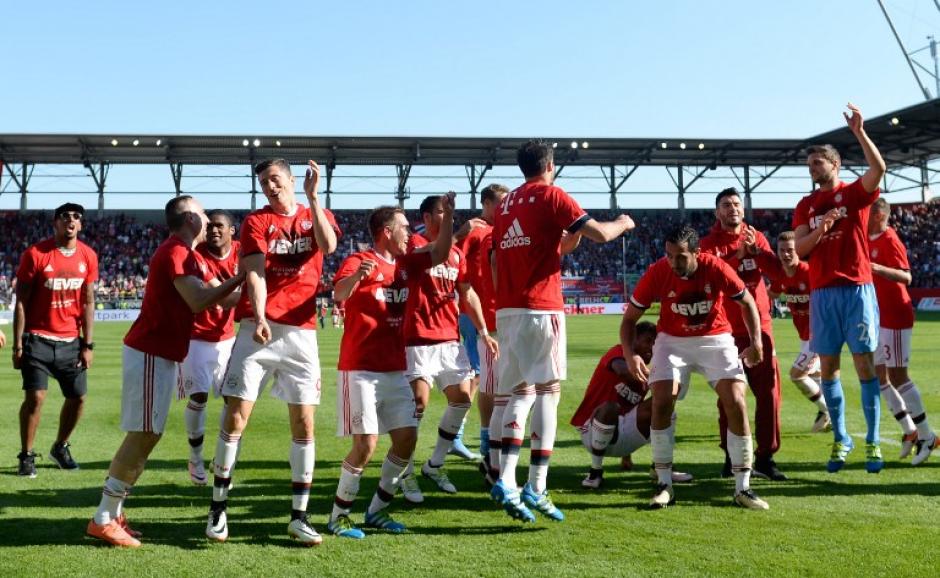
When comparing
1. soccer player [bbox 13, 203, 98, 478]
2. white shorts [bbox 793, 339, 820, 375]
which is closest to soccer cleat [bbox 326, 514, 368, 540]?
soccer player [bbox 13, 203, 98, 478]

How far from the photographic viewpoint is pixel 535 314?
6.12 metres

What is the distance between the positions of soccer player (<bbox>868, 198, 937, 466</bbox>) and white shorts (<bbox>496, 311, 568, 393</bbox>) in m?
4.03

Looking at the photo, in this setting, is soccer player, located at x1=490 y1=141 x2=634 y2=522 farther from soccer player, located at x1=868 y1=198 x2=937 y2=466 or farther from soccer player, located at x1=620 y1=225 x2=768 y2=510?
soccer player, located at x1=868 y1=198 x2=937 y2=466

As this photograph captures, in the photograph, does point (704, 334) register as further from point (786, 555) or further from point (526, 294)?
point (786, 555)

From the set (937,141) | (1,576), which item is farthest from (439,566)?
(937,141)

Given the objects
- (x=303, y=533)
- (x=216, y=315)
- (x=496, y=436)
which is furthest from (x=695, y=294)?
(x=216, y=315)

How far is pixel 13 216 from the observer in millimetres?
58219

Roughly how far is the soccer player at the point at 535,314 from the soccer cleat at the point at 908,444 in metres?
4.19

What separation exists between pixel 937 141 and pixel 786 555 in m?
57.6

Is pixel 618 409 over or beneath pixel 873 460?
over

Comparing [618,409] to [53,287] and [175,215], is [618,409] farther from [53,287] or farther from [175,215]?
[53,287]

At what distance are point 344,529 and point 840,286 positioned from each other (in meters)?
4.96

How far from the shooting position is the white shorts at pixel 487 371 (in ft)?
26.0

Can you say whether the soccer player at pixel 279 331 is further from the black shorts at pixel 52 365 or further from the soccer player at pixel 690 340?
the black shorts at pixel 52 365
